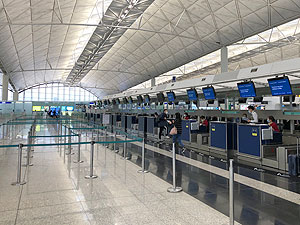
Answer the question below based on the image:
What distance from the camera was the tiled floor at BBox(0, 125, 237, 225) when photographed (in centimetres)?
373

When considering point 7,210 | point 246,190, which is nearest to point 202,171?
point 246,190

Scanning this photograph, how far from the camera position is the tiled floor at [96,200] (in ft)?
12.2

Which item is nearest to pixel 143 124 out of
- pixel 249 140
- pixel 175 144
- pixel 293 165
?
pixel 175 144

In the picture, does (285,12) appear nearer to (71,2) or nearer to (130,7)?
(130,7)

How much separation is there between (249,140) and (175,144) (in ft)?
13.8

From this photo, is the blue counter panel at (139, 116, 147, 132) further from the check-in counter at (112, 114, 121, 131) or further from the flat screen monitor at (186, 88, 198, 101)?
the check-in counter at (112, 114, 121, 131)

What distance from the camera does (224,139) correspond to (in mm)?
9727

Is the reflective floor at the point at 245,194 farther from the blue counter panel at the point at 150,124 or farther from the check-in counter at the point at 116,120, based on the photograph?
the check-in counter at the point at 116,120

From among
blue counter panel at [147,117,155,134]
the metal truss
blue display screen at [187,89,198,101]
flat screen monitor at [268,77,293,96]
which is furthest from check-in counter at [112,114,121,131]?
flat screen monitor at [268,77,293,96]

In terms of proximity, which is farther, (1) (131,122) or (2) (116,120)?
(2) (116,120)

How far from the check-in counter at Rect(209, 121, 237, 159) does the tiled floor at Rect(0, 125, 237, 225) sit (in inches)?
172

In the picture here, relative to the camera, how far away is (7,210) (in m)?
3.97

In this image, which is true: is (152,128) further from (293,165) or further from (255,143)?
(293,165)

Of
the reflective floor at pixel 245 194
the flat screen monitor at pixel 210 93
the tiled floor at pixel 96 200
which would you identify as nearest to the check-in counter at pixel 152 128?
the flat screen monitor at pixel 210 93
